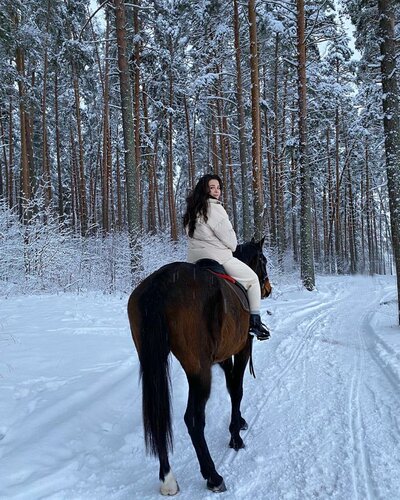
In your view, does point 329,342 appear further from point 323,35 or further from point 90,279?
point 323,35

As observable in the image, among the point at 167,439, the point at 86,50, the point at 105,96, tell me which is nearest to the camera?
the point at 167,439

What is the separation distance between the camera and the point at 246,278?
405cm

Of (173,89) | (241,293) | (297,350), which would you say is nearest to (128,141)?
(297,350)

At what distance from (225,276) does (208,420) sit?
1.66 m

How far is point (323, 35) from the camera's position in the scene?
14797mm

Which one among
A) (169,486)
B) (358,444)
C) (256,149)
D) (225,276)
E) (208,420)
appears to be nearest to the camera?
(169,486)

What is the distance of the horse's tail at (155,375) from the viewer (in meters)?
2.87

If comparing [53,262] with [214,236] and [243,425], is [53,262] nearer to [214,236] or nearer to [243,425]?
[214,236]

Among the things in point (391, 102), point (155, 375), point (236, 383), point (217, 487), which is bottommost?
point (217, 487)

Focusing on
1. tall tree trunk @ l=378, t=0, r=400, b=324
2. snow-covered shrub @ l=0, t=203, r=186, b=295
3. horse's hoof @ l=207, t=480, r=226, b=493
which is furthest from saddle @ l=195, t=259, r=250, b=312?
snow-covered shrub @ l=0, t=203, r=186, b=295

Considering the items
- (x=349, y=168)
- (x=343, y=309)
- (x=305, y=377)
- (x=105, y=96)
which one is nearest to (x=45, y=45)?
(x=105, y=96)

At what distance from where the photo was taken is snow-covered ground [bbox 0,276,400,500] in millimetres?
2928

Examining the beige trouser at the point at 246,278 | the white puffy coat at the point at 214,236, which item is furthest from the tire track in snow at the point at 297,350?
the white puffy coat at the point at 214,236

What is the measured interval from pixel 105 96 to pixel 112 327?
17.2 m
